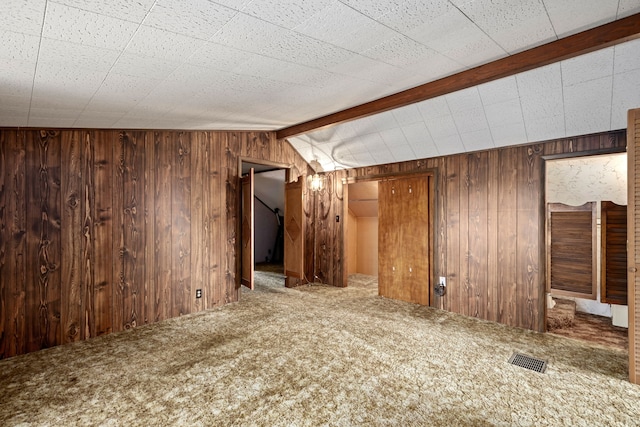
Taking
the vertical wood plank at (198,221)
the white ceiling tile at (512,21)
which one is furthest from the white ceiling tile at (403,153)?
Result: the vertical wood plank at (198,221)

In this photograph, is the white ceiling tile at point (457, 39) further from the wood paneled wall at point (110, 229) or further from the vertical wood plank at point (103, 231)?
the vertical wood plank at point (103, 231)

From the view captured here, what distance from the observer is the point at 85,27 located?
1402 mm

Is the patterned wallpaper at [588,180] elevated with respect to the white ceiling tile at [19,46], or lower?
lower

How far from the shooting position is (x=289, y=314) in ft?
12.5

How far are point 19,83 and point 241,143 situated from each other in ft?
8.85

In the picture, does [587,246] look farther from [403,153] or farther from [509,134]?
[403,153]

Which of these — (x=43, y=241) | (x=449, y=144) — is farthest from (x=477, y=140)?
(x=43, y=241)

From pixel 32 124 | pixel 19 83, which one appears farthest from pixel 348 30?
pixel 32 124

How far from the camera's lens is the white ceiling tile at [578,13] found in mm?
1594

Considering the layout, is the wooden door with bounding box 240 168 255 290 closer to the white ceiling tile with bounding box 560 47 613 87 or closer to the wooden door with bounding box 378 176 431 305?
the wooden door with bounding box 378 176 431 305

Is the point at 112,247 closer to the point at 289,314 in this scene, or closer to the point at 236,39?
the point at 289,314

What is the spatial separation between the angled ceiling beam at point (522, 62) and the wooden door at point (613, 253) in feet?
8.55

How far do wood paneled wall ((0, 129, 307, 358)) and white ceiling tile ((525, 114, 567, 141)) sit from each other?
3.57 meters

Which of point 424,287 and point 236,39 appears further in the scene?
point 424,287
